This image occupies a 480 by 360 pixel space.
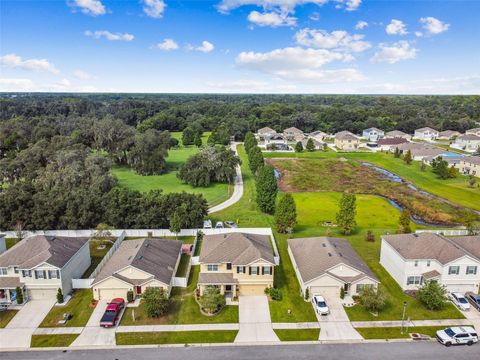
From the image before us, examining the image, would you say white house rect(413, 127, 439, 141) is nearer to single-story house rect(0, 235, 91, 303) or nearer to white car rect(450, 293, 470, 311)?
white car rect(450, 293, 470, 311)

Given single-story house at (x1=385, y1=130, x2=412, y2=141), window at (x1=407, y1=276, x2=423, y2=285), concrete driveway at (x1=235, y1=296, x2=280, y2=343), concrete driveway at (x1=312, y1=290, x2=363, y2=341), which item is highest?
single-story house at (x1=385, y1=130, x2=412, y2=141)

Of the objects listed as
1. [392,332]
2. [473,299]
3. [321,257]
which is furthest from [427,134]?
[392,332]

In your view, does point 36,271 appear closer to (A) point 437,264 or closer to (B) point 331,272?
(B) point 331,272

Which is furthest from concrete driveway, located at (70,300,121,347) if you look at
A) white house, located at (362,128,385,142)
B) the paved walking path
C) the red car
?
white house, located at (362,128,385,142)

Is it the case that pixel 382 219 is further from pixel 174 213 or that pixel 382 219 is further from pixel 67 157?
pixel 67 157

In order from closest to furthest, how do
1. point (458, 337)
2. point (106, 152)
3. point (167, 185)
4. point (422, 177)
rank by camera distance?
1. point (458, 337)
2. point (167, 185)
3. point (422, 177)
4. point (106, 152)

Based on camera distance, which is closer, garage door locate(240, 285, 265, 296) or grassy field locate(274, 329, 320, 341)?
grassy field locate(274, 329, 320, 341)
